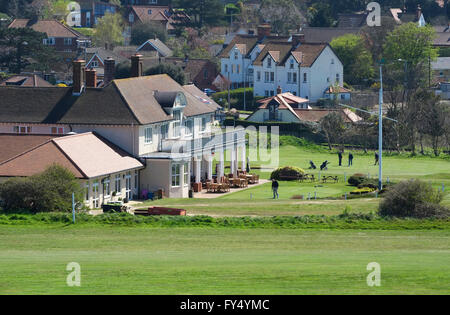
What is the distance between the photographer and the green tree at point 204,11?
152125 millimetres

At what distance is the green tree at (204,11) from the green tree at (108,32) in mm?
11468

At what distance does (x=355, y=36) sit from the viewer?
11919cm

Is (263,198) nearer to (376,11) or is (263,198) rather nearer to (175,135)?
(175,135)

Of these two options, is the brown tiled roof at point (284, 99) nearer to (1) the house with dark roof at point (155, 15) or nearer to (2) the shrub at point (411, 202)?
(2) the shrub at point (411, 202)

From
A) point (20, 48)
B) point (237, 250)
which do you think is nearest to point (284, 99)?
point (20, 48)

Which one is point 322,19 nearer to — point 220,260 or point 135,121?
point 135,121

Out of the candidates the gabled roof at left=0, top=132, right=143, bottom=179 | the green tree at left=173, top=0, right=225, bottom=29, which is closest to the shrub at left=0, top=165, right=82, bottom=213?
the gabled roof at left=0, top=132, right=143, bottom=179

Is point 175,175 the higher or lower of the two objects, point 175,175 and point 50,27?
the lower

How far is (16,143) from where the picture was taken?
171 ft

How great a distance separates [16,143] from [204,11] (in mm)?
103067

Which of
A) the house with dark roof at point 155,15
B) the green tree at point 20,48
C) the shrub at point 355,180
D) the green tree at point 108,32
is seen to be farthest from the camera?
the house with dark roof at point 155,15

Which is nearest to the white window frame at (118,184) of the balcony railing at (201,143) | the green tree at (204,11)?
the balcony railing at (201,143)
